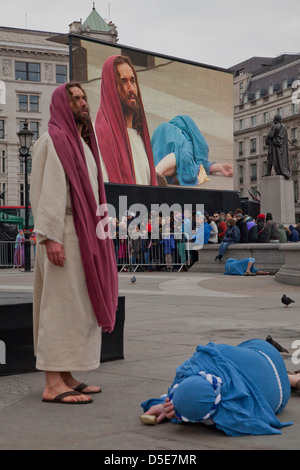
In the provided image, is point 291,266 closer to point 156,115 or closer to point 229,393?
point 229,393

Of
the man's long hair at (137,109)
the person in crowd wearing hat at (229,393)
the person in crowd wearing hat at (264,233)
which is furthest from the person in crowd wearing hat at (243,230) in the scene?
the person in crowd wearing hat at (229,393)

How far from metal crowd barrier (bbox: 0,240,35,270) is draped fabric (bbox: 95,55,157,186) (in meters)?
5.25

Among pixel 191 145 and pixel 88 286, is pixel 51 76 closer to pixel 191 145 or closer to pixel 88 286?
pixel 191 145

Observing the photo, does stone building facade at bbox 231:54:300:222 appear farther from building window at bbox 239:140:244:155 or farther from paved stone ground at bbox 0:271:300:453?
paved stone ground at bbox 0:271:300:453

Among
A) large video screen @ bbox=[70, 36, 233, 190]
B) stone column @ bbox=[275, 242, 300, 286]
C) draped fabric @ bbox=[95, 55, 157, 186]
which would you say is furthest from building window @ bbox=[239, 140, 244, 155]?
stone column @ bbox=[275, 242, 300, 286]

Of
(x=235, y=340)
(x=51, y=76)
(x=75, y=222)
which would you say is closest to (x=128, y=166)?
(x=235, y=340)

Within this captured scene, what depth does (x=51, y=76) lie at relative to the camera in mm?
65688

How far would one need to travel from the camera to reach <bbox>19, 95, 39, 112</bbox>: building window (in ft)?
212

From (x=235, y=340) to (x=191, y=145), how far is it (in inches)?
1077

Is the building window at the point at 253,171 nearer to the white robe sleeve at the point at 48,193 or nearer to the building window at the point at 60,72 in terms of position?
the building window at the point at 60,72

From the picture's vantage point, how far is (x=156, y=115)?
32.0 m

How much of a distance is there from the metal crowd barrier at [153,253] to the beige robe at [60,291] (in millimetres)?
16493

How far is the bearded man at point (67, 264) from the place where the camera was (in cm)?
410
